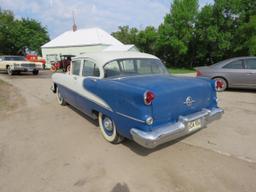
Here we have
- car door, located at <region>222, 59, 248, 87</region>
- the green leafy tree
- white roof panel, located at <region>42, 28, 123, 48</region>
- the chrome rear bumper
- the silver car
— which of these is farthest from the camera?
the green leafy tree

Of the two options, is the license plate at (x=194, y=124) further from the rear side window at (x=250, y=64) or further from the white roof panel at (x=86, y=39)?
the white roof panel at (x=86, y=39)

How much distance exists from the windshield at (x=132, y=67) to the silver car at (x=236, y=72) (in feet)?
14.5

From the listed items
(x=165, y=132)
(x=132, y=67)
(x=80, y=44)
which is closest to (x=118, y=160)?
(x=165, y=132)

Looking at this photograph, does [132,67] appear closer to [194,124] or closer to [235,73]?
[194,124]

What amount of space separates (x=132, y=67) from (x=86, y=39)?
26.6 metres

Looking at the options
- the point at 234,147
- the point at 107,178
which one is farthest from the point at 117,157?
the point at 234,147

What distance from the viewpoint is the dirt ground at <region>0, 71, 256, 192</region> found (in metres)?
2.81

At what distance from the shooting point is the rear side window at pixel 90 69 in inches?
168

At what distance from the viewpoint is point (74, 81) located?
16.6 feet

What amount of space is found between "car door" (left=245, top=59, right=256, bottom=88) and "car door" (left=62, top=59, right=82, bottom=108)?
662 cm

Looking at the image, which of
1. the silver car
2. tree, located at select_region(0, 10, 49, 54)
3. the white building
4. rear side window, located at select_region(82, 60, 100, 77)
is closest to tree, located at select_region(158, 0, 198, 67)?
the white building

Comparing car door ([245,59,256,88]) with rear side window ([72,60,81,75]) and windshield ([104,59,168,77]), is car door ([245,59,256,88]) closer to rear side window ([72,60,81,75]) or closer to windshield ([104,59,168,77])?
windshield ([104,59,168,77])

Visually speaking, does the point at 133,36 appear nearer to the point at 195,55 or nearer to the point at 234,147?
the point at 195,55

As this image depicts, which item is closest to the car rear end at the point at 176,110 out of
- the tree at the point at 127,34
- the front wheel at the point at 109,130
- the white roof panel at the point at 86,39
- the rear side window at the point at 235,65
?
the front wheel at the point at 109,130
